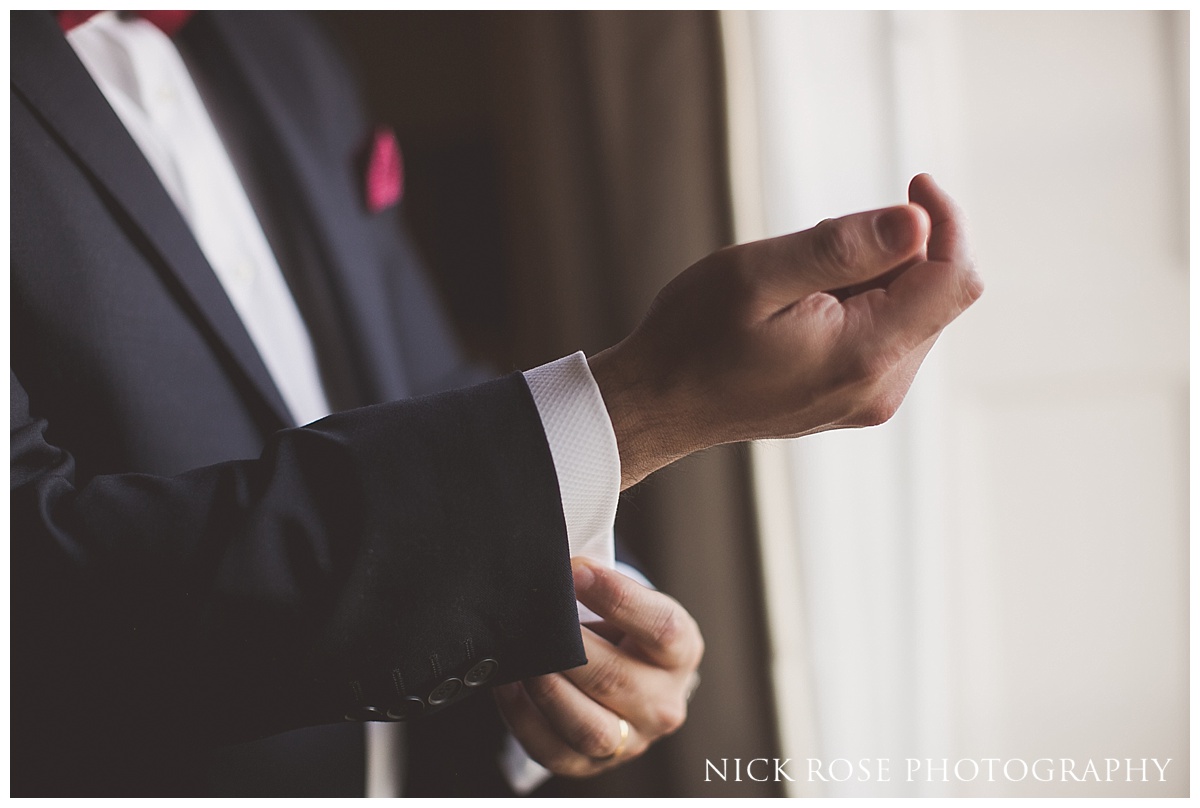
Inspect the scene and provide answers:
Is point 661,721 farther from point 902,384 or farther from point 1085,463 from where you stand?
point 1085,463

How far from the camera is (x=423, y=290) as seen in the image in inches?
44.1

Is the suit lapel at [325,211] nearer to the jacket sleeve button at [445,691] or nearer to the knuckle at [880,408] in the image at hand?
the jacket sleeve button at [445,691]

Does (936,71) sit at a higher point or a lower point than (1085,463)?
higher

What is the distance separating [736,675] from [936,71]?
2.62 ft

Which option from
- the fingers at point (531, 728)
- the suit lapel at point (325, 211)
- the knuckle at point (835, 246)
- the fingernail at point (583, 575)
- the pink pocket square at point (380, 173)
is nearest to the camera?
the knuckle at point (835, 246)

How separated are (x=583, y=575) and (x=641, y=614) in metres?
0.07

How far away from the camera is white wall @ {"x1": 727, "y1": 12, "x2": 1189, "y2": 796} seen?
94 centimetres

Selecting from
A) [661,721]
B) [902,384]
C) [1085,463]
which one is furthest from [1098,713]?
[902,384]

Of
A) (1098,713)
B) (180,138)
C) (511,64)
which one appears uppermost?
(511,64)

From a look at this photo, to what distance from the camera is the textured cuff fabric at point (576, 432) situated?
44cm

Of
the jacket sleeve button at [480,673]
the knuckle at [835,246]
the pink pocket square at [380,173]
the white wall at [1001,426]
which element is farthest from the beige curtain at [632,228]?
the knuckle at [835,246]

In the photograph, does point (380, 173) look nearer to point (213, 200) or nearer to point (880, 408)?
point (213, 200)

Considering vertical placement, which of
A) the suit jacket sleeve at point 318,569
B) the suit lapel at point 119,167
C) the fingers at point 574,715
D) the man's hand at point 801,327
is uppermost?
the suit lapel at point 119,167

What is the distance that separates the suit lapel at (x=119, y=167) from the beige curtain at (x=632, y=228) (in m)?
0.50
